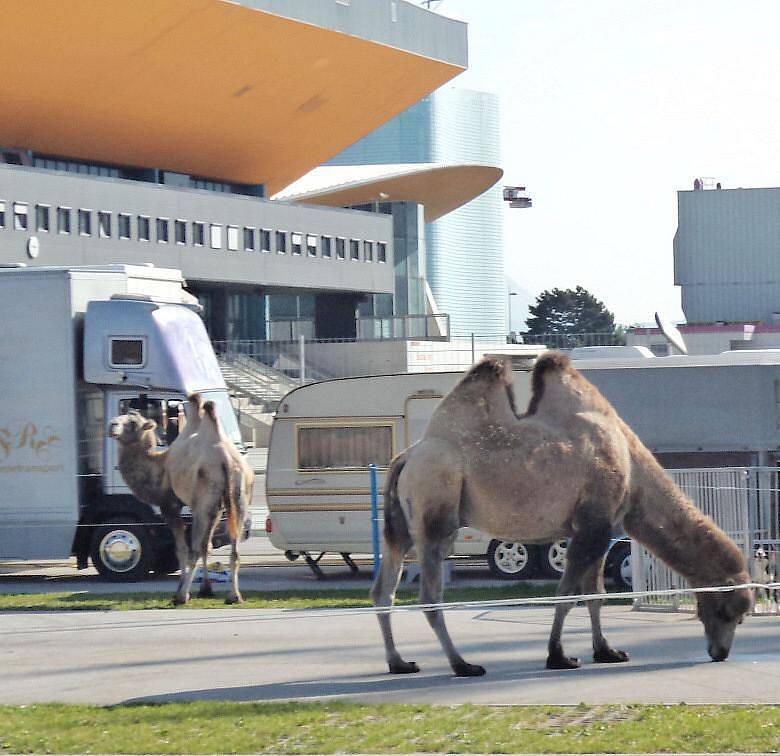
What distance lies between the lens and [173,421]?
20.8 m

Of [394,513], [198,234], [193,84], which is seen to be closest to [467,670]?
[394,513]

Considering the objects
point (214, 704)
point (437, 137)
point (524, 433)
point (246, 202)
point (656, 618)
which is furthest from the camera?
point (437, 137)

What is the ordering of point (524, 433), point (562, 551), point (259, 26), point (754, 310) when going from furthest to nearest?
point (754, 310)
point (259, 26)
point (562, 551)
point (524, 433)

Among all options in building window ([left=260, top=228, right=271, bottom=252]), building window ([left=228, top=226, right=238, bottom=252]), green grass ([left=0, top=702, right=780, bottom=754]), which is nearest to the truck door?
green grass ([left=0, top=702, right=780, bottom=754])

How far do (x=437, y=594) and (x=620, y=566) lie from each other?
747 centimetres

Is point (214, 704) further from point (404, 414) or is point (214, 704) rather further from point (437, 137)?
point (437, 137)

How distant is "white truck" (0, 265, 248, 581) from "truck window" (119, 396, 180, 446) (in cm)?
1

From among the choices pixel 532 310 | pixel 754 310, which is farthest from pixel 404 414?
pixel 532 310

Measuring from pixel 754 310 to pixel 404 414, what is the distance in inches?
2234

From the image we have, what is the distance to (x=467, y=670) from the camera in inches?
448

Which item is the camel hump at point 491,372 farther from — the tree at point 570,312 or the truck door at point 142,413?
the tree at point 570,312

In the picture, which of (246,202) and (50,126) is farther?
(246,202)

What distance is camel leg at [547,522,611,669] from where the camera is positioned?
37.8 feet

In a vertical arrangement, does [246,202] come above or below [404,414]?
above
